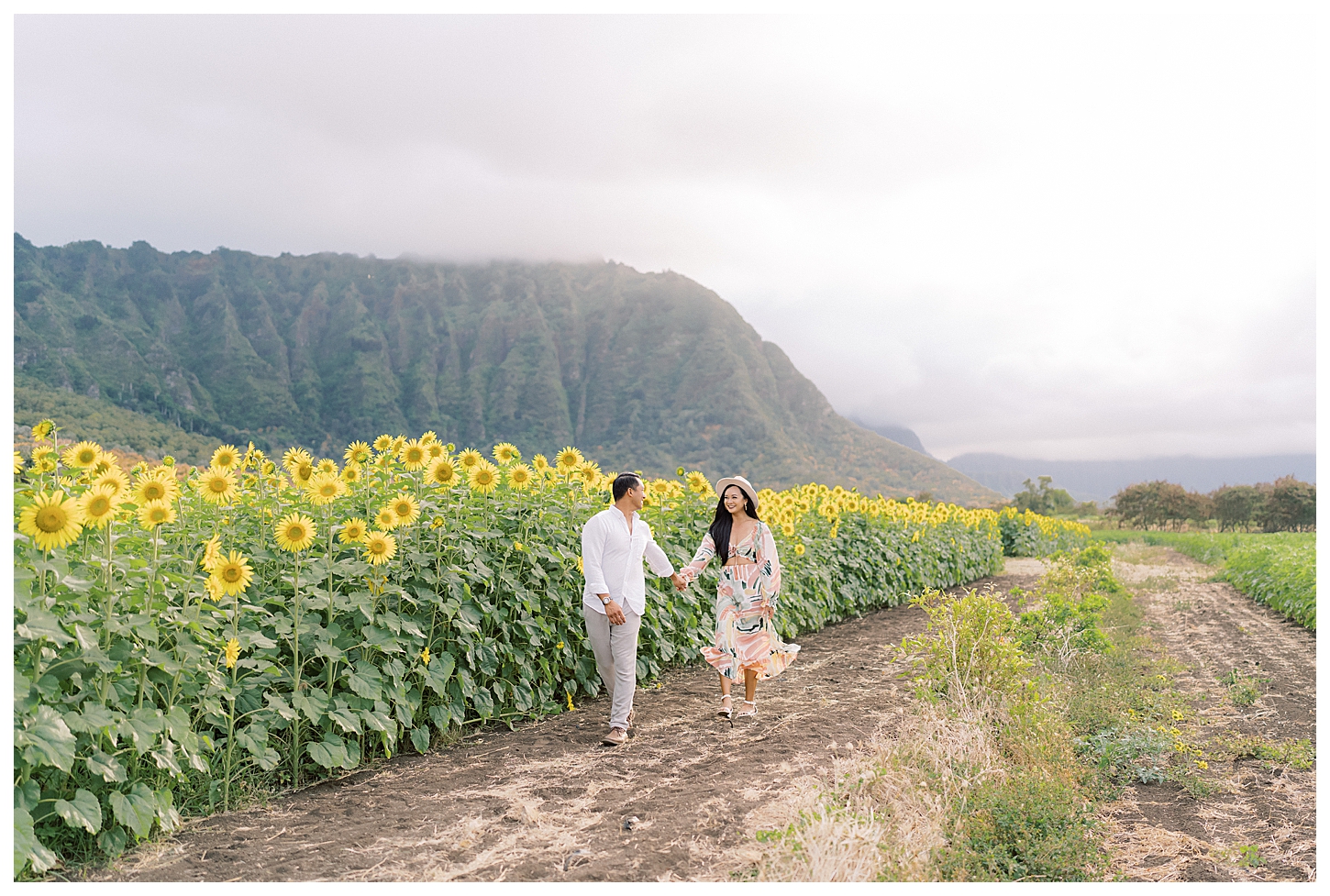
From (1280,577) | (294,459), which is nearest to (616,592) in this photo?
(294,459)

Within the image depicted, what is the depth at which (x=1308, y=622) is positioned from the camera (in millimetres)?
10688

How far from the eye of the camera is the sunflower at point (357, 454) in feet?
16.8

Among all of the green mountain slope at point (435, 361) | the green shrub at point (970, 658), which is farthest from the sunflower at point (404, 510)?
the green mountain slope at point (435, 361)

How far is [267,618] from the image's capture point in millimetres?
4309

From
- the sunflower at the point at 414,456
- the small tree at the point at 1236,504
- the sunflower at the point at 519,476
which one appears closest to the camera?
the sunflower at the point at 414,456

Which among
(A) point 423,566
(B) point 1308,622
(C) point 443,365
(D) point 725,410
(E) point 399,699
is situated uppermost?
(C) point 443,365

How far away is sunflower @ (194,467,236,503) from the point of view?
14.0 feet

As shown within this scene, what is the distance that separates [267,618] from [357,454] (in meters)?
1.26

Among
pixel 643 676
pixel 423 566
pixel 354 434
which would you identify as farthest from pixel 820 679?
pixel 354 434

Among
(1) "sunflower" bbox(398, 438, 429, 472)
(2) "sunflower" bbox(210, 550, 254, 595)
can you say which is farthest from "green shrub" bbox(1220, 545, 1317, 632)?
(2) "sunflower" bbox(210, 550, 254, 595)

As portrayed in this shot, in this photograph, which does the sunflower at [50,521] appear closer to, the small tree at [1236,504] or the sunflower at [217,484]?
A: the sunflower at [217,484]

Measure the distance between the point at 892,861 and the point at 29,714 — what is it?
11.6 ft

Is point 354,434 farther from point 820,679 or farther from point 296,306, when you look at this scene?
point 820,679

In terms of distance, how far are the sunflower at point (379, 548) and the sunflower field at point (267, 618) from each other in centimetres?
1
